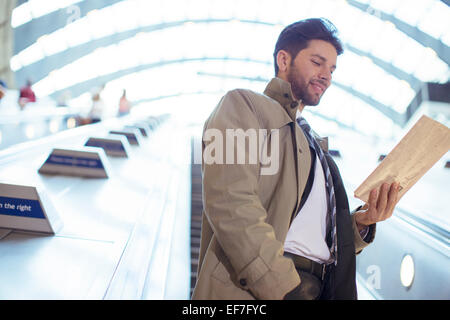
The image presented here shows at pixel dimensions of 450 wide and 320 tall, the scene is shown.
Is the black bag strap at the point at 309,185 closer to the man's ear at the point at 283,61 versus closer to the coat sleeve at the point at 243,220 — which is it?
the coat sleeve at the point at 243,220

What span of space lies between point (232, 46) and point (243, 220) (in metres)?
37.9

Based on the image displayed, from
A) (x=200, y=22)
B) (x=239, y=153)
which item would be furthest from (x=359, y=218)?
(x=200, y=22)

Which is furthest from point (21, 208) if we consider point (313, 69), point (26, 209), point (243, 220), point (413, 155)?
point (413, 155)

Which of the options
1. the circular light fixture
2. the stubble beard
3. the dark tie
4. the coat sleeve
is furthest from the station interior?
the coat sleeve

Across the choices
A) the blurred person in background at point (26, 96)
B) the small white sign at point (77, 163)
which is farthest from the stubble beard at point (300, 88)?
the blurred person in background at point (26, 96)

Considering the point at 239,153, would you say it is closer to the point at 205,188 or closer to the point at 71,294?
the point at 205,188

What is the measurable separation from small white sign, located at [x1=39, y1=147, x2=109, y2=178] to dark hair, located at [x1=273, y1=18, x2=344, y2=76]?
3.09 m

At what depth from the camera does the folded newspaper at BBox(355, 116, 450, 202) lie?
1529mm

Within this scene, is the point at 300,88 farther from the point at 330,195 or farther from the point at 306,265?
the point at 306,265

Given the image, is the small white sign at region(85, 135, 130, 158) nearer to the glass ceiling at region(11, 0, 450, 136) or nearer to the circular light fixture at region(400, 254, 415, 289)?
the circular light fixture at region(400, 254, 415, 289)

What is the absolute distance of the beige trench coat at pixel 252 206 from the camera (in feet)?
4.23

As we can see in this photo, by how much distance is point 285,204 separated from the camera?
1481 millimetres

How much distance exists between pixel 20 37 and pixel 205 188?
22909 mm

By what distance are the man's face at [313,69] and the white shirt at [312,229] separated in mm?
435
